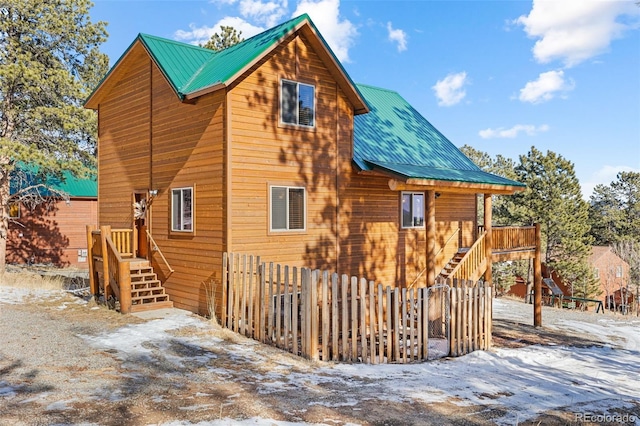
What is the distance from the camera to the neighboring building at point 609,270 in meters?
49.0

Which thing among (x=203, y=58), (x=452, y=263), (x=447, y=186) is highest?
(x=203, y=58)

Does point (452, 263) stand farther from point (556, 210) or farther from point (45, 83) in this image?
point (556, 210)

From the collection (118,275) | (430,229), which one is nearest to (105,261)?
(118,275)

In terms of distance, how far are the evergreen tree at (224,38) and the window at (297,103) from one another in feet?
67.3

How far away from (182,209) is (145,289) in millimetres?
2592

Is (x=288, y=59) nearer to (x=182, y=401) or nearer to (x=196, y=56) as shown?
(x=196, y=56)

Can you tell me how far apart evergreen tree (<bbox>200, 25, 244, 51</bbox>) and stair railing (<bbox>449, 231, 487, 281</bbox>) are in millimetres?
23385

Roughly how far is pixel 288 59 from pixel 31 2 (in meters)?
14.3

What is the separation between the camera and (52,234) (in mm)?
29688

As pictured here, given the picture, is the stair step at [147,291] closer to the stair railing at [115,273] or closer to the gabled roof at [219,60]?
the stair railing at [115,273]

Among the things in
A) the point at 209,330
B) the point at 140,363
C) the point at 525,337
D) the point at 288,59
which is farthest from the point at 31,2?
the point at 525,337

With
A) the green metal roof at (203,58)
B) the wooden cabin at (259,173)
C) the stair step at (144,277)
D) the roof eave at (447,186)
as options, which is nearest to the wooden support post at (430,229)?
the wooden cabin at (259,173)

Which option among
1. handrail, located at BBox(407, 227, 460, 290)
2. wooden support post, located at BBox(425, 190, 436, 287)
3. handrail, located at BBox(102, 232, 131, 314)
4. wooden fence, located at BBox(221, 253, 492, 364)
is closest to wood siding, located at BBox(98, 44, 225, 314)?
handrail, located at BBox(102, 232, 131, 314)

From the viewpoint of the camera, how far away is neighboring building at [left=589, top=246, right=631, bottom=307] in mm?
49031
